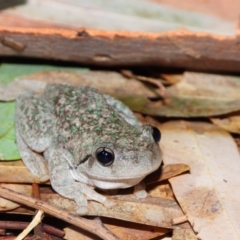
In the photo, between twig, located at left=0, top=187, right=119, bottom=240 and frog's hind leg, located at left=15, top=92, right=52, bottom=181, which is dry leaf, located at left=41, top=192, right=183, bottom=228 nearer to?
twig, located at left=0, top=187, right=119, bottom=240

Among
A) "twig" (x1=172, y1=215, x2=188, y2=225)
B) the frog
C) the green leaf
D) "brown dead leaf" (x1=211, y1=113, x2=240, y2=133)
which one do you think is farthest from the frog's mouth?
"brown dead leaf" (x1=211, y1=113, x2=240, y2=133)

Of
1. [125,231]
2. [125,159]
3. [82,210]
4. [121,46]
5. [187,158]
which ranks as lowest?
[125,231]

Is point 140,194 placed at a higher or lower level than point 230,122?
lower

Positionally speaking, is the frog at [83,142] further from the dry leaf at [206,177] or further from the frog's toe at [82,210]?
the dry leaf at [206,177]

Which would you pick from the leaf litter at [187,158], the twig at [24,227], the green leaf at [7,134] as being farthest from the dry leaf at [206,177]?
the green leaf at [7,134]

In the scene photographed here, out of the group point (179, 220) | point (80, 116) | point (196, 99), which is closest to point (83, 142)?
Result: point (80, 116)

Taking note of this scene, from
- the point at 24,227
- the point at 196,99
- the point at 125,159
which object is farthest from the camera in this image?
the point at 196,99

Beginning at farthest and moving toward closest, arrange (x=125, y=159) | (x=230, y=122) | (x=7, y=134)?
(x=230, y=122) < (x=7, y=134) < (x=125, y=159)

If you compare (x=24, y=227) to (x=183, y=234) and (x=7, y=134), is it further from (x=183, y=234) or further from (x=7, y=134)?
(x=183, y=234)
